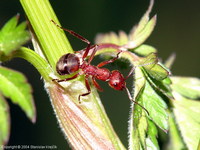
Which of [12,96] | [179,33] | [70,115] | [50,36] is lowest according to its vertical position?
[179,33]

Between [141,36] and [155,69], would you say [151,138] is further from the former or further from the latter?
[141,36]

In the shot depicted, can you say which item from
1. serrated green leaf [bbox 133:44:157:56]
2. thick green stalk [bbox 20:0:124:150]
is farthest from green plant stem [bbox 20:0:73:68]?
serrated green leaf [bbox 133:44:157:56]

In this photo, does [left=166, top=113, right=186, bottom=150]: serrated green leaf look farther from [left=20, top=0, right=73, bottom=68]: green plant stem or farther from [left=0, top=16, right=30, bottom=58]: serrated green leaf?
[left=0, top=16, right=30, bottom=58]: serrated green leaf

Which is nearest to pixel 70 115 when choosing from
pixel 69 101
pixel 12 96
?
pixel 69 101

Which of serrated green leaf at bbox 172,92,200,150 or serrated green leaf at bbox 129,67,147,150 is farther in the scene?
serrated green leaf at bbox 172,92,200,150

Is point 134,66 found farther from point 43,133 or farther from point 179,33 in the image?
point 179,33

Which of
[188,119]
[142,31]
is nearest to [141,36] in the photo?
[142,31]
